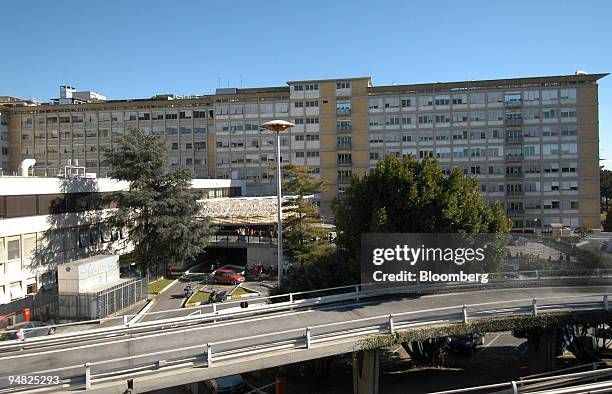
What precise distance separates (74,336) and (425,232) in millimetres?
12910

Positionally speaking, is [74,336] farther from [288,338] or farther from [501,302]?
[501,302]

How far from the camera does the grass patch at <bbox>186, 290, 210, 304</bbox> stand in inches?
1174

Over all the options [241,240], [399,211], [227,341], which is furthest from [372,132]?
[227,341]

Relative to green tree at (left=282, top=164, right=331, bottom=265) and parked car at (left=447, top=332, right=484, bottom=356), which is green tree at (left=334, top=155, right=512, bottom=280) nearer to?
parked car at (left=447, top=332, right=484, bottom=356)

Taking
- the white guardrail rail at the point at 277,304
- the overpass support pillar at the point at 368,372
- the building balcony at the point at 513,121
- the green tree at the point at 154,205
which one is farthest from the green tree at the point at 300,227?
the building balcony at the point at 513,121

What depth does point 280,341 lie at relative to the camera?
1333 centimetres

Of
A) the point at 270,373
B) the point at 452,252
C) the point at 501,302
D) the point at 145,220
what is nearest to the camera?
the point at 501,302

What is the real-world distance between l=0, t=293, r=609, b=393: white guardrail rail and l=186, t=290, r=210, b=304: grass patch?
48.5ft

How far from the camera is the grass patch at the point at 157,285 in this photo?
32.7m

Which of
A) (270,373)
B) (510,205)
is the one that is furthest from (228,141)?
(270,373)

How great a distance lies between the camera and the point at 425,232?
747 inches

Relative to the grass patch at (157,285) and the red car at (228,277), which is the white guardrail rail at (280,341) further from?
the red car at (228,277)

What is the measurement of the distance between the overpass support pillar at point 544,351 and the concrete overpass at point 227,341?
157 cm

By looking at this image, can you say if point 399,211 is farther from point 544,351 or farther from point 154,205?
point 154,205
